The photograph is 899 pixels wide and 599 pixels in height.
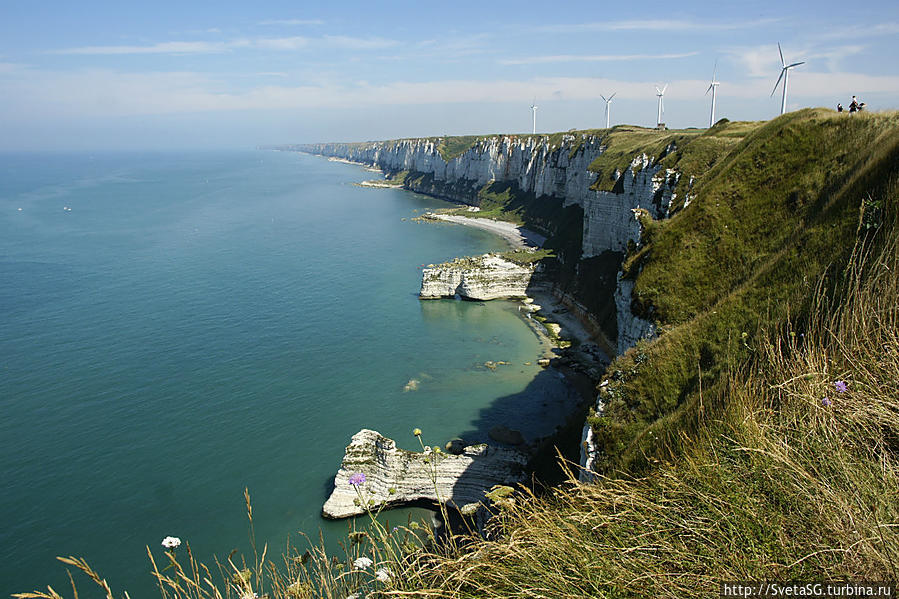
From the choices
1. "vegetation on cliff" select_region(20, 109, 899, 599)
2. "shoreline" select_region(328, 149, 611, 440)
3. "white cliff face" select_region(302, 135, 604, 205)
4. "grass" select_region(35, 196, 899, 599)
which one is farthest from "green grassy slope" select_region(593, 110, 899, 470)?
"white cliff face" select_region(302, 135, 604, 205)

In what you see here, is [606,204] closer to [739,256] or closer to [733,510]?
[739,256]

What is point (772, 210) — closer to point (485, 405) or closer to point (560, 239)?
point (485, 405)

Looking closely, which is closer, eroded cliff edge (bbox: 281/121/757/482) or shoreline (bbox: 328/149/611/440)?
eroded cliff edge (bbox: 281/121/757/482)

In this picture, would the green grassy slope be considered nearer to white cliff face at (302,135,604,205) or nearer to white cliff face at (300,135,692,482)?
white cliff face at (300,135,692,482)

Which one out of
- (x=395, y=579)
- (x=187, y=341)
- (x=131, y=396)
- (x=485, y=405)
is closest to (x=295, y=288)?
(x=187, y=341)

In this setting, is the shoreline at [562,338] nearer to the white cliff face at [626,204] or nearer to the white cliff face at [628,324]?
the white cliff face at [628,324]

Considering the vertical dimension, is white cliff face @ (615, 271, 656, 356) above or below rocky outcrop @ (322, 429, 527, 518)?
above

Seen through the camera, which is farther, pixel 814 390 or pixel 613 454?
pixel 613 454
